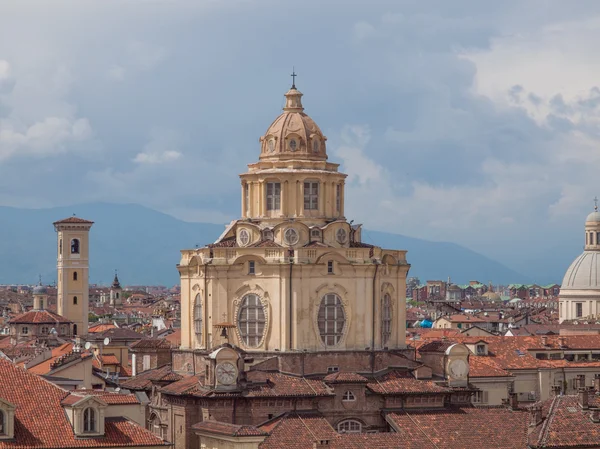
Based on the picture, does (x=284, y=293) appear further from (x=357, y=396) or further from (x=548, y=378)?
(x=548, y=378)

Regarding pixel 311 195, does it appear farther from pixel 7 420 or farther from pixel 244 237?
pixel 7 420

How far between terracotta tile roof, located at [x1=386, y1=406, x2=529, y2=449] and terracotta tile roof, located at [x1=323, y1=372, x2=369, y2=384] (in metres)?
2.11

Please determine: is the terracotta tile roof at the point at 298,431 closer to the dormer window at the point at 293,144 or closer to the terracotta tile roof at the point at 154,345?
the dormer window at the point at 293,144

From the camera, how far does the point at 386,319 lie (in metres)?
86.4

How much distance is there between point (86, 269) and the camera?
16638cm

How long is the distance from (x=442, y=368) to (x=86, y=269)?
84458 mm

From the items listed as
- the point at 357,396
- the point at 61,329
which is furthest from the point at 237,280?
the point at 61,329

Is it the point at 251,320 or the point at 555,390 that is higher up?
the point at 251,320

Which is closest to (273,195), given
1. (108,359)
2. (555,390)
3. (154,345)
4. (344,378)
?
(344,378)

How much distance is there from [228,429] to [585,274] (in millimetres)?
105096

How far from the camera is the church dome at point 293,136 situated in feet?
288

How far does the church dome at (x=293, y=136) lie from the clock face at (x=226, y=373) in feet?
42.1

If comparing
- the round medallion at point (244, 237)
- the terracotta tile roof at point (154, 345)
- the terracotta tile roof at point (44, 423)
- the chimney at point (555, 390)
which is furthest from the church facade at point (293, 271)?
the terracotta tile roof at point (44, 423)

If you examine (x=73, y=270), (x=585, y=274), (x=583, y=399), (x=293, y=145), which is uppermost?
(x=293, y=145)
